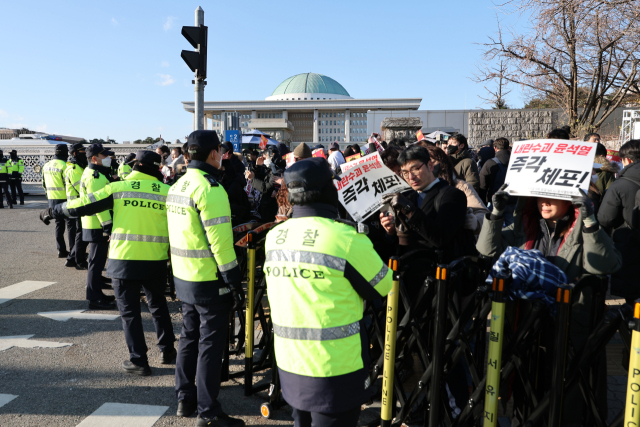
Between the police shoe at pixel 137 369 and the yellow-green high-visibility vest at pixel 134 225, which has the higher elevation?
the yellow-green high-visibility vest at pixel 134 225

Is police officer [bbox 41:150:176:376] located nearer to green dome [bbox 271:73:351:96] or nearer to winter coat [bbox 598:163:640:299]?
winter coat [bbox 598:163:640:299]

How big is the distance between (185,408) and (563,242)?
3026 mm

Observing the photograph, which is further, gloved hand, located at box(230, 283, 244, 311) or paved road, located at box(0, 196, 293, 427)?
paved road, located at box(0, 196, 293, 427)

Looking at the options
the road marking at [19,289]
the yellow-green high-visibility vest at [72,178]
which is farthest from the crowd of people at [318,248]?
the yellow-green high-visibility vest at [72,178]

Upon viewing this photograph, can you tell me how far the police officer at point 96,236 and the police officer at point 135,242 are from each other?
2013 mm

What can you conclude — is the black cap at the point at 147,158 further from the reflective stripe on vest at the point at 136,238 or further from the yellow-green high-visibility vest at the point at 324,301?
the yellow-green high-visibility vest at the point at 324,301

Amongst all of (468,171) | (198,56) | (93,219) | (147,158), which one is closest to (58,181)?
(93,219)

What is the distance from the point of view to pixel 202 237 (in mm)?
3490

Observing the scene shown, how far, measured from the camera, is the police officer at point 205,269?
344cm

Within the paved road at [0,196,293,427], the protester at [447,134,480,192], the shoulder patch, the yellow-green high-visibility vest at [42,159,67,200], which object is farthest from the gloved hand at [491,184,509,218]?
the yellow-green high-visibility vest at [42,159,67,200]

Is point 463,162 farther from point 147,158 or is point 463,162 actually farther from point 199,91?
point 147,158

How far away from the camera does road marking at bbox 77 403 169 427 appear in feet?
11.9

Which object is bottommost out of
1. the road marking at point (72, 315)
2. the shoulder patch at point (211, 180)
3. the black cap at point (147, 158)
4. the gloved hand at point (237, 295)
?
the road marking at point (72, 315)

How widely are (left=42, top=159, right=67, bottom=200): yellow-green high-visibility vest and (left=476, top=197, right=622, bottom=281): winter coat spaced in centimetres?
861
